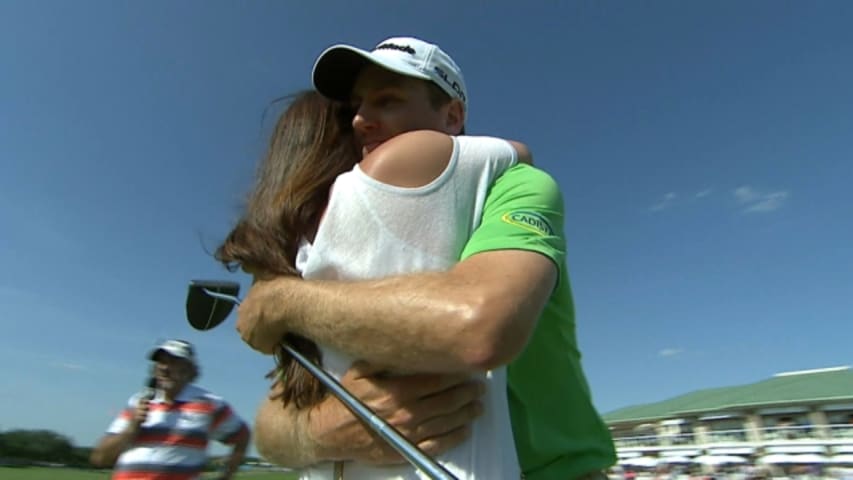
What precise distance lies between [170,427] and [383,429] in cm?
457

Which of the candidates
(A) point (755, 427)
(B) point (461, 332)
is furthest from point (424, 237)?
(A) point (755, 427)

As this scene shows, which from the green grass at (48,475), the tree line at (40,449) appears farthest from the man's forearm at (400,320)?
the tree line at (40,449)

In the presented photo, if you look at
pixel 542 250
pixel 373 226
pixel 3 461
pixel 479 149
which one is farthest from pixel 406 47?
pixel 3 461

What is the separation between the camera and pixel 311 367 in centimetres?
146

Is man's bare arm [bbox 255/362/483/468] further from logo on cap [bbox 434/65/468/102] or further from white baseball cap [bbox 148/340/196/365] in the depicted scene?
white baseball cap [bbox 148/340/196/365]

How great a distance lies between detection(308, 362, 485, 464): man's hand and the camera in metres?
1.25

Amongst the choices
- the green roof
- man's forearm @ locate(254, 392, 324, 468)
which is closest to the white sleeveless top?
man's forearm @ locate(254, 392, 324, 468)

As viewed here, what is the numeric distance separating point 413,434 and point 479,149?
2.60 ft

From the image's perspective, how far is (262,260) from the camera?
67.5 inches

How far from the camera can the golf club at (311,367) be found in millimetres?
1101

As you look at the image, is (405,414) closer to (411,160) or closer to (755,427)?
(411,160)

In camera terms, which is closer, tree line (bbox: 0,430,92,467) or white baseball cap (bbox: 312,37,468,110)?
white baseball cap (bbox: 312,37,468,110)

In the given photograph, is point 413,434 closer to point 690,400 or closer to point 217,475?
point 217,475

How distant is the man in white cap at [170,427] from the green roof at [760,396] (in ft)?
155
